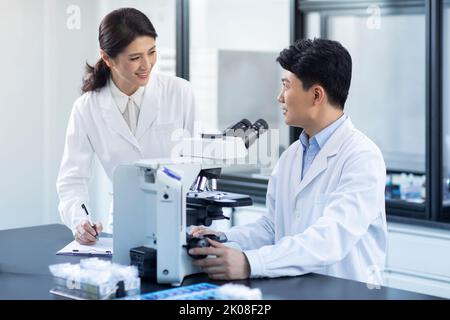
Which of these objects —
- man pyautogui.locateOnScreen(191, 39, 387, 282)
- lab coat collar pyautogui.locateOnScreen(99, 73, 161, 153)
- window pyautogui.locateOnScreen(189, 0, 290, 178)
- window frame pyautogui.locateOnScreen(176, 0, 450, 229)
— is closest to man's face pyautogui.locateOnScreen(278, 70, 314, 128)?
man pyautogui.locateOnScreen(191, 39, 387, 282)

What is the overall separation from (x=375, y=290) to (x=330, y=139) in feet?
1.78

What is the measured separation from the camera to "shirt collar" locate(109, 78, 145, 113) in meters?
2.93

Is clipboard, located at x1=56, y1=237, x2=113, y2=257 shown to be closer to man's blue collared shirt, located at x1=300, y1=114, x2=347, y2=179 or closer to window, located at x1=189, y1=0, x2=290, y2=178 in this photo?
man's blue collared shirt, located at x1=300, y1=114, x2=347, y2=179

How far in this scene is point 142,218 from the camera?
2.18 m

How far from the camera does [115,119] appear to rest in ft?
9.52

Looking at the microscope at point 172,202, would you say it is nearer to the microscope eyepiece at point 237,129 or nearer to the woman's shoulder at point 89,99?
the microscope eyepiece at point 237,129

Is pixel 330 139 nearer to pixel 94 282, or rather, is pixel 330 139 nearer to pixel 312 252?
pixel 312 252

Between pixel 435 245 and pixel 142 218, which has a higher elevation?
pixel 142 218

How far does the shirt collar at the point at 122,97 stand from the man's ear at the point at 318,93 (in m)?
0.89

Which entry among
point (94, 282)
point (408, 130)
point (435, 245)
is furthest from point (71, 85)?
point (94, 282)

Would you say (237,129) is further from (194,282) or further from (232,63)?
(232,63)

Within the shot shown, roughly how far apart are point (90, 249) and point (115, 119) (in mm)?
644

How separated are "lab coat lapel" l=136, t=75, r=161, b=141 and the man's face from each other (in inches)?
29.0

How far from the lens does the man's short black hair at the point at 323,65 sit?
7.41ft
